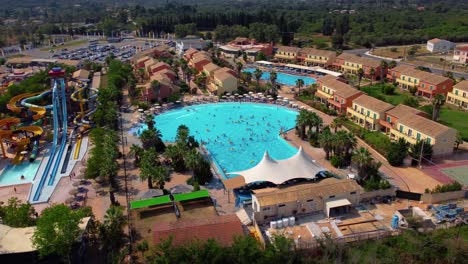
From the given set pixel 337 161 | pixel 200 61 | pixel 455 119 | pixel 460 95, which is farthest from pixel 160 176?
pixel 200 61

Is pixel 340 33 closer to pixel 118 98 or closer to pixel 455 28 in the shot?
pixel 455 28

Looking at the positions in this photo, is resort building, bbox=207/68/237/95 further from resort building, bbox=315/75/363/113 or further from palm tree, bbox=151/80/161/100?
resort building, bbox=315/75/363/113

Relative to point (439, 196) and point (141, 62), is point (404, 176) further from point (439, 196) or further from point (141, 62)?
Result: point (141, 62)

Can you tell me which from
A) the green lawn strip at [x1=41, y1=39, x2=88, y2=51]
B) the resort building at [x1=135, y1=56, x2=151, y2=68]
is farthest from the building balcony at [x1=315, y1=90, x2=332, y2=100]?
the green lawn strip at [x1=41, y1=39, x2=88, y2=51]

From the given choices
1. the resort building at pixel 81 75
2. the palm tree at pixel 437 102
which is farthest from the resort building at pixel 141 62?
the palm tree at pixel 437 102

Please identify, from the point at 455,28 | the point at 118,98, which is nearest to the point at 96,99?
the point at 118,98
